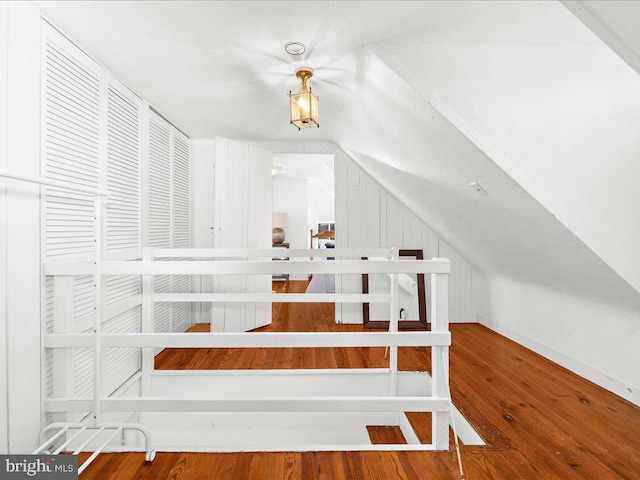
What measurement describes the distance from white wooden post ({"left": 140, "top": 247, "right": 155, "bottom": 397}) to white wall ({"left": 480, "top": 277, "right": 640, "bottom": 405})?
285cm

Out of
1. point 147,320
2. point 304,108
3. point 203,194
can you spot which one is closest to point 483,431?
point 304,108

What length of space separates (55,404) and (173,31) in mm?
1726

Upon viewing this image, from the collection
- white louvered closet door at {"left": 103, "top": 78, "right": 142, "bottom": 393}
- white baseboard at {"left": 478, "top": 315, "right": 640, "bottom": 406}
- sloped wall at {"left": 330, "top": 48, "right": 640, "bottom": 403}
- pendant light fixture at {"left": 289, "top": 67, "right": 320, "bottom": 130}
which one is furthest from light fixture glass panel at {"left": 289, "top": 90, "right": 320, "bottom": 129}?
white baseboard at {"left": 478, "top": 315, "right": 640, "bottom": 406}

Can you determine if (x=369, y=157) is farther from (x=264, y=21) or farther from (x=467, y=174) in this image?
(x=264, y=21)

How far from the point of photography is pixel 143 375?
6.81ft

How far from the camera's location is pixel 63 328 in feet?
4.31

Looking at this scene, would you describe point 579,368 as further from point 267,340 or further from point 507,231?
point 267,340

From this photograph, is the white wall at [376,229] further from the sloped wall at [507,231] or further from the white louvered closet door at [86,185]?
the white louvered closet door at [86,185]

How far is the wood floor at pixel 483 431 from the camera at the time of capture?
3.69 ft

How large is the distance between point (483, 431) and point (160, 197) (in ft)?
8.99

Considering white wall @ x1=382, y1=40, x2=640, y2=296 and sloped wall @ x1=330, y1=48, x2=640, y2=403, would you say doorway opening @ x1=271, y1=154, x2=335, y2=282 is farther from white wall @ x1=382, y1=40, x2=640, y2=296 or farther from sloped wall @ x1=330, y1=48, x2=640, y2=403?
white wall @ x1=382, y1=40, x2=640, y2=296

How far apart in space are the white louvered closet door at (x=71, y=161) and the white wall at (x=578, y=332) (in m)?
2.91

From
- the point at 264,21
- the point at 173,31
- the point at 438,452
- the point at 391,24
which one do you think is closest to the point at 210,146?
the point at 173,31

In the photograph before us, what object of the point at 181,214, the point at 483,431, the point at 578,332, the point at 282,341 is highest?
the point at 181,214
